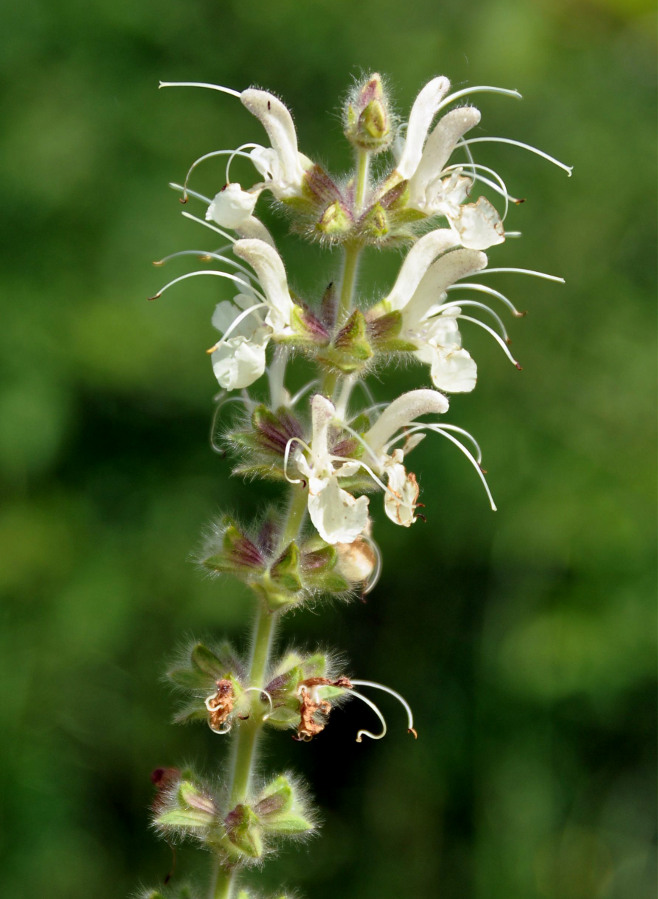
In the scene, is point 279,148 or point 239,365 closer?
point 239,365

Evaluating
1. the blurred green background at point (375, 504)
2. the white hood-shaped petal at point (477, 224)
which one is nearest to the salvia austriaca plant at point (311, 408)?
the white hood-shaped petal at point (477, 224)

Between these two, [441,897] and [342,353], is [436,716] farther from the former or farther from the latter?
[342,353]

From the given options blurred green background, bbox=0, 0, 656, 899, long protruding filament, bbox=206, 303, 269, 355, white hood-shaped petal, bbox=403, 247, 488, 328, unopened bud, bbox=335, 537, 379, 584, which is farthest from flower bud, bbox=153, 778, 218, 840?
blurred green background, bbox=0, 0, 656, 899

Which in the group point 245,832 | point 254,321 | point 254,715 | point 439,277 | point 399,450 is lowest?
point 245,832

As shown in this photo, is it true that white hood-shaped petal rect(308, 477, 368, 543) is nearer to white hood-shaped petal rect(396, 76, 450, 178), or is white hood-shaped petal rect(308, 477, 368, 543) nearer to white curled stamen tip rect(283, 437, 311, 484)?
white curled stamen tip rect(283, 437, 311, 484)

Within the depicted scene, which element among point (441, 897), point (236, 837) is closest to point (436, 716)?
point (441, 897)

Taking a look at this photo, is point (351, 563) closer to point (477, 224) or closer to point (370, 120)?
point (477, 224)

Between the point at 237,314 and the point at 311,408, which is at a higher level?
the point at 237,314

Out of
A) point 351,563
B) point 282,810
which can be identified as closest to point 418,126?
point 351,563
